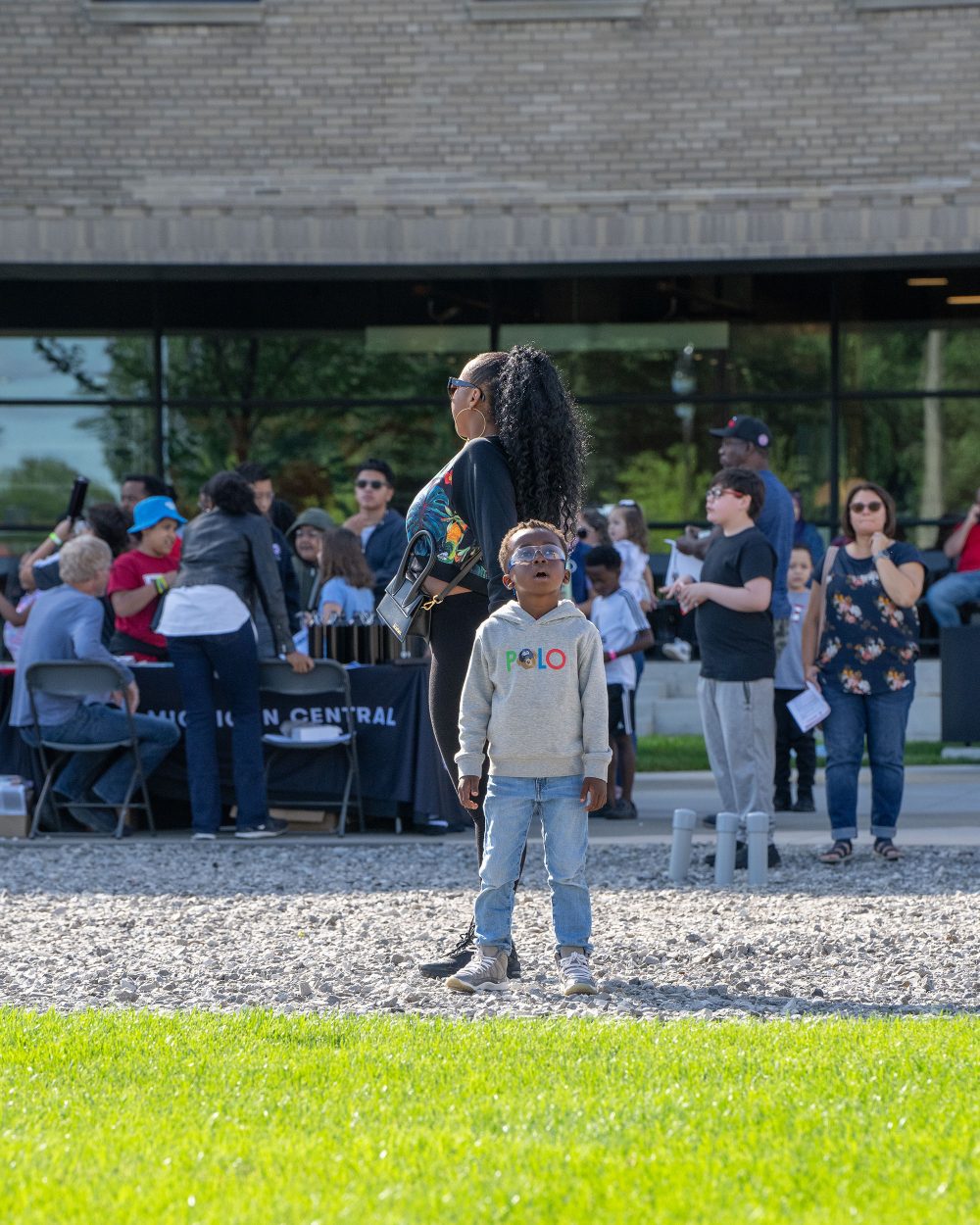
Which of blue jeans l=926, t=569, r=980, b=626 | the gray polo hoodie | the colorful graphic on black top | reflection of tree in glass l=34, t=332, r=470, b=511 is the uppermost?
reflection of tree in glass l=34, t=332, r=470, b=511

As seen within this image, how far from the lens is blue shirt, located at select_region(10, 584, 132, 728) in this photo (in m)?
10.4

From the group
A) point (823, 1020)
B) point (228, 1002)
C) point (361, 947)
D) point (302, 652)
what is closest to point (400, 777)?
point (302, 652)

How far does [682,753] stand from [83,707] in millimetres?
6376

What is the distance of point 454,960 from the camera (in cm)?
619

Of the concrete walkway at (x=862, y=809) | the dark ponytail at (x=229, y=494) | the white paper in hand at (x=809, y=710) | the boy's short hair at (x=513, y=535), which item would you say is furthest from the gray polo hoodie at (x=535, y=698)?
the dark ponytail at (x=229, y=494)

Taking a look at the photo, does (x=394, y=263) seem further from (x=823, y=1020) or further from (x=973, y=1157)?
(x=973, y=1157)

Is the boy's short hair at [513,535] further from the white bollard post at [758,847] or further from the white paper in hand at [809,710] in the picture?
the white paper in hand at [809,710]

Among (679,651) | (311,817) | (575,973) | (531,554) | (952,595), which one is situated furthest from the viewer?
(679,651)

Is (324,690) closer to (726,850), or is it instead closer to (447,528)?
(726,850)

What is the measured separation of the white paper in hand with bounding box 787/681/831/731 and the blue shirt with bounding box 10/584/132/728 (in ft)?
12.8

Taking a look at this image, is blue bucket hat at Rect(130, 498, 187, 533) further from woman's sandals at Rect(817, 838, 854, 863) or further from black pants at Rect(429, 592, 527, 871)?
black pants at Rect(429, 592, 527, 871)

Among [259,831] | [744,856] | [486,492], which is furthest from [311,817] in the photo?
[486,492]

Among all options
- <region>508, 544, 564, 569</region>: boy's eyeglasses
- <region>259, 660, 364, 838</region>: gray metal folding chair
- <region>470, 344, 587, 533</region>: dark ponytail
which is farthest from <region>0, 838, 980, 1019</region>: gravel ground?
<region>470, 344, 587, 533</region>: dark ponytail

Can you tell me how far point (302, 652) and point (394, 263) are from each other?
24.0ft
